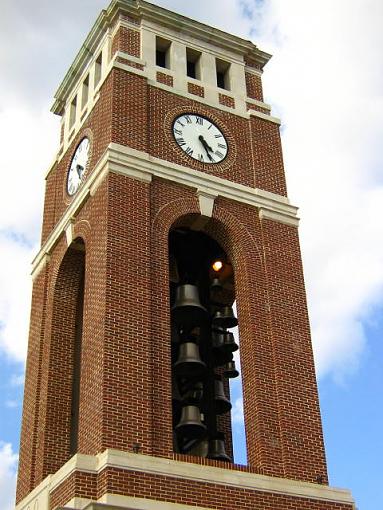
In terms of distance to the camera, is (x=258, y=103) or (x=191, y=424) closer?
(x=191, y=424)

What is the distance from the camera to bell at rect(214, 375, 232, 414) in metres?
21.9

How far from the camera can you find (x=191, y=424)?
804 inches

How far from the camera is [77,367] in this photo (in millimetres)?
23219

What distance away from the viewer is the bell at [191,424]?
67.1 ft

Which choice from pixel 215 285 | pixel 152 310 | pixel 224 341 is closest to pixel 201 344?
pixel 224 341

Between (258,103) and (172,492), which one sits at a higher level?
(258,103)

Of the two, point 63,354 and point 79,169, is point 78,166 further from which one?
point 63,354

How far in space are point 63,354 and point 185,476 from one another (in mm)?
5901

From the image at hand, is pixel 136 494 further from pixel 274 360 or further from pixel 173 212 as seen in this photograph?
pixel 173 212

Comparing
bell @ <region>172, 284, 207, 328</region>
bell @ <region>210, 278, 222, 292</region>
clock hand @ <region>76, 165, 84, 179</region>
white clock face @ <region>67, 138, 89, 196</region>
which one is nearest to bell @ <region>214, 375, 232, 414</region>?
bell @ <region>172, 284, 207, 328</region>

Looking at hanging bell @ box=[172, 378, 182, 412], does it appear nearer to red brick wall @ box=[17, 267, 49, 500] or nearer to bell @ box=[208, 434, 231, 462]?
bell @ box=[208, 434, 231, 462]

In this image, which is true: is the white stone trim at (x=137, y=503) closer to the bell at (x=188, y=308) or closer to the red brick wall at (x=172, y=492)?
the red brick wall at (x=172, y=492)

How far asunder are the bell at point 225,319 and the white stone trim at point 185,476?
14.1ft

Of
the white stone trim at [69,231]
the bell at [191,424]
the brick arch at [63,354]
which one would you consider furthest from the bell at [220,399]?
the white stone trim at [69,231]
